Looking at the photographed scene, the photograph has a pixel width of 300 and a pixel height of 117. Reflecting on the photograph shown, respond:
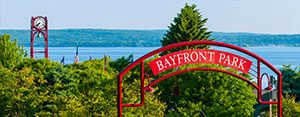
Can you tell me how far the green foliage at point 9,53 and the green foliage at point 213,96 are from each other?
872 inches

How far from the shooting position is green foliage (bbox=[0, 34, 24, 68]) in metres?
91.4

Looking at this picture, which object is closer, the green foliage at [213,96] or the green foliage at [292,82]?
the green foliage at [213,96]

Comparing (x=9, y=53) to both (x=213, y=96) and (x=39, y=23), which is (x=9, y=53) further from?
(x=213, y=96)

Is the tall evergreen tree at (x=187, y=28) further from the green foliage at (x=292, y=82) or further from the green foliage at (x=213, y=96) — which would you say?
the green foliage at (x=213, y=96)

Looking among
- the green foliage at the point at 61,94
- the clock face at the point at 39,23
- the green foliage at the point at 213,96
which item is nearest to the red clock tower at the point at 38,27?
the clock face at the point at 39,23

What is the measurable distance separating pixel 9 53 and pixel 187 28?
2456cm

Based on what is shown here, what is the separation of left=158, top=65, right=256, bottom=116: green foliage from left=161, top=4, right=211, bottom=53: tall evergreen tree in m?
34.5

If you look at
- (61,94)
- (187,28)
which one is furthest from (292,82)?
(61,94)

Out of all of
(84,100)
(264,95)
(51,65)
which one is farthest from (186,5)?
(84,100)

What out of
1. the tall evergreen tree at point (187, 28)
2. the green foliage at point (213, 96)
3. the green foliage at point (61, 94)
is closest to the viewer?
the green foliage at point (61, 94)

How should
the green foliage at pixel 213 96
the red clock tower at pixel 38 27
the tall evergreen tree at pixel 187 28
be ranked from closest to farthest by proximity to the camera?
the green foliage at pixel 213 96
the red clock tower at pixel 38 27
the tall evergreen tree at pixel 187 28

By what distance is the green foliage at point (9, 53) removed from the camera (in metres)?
91.4

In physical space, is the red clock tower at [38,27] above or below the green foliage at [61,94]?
above

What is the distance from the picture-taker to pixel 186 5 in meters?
112
